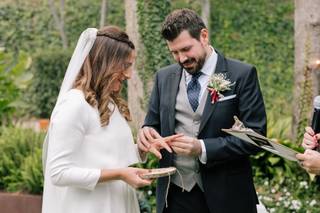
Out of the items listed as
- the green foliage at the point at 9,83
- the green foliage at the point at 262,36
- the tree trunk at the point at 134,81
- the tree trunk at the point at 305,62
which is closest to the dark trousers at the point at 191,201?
the tree trunk at the point at 305,62

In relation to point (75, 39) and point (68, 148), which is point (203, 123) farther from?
point (75, 39)

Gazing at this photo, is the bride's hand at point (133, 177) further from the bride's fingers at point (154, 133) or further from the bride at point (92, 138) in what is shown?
the bride's fingers at point (154, 133)

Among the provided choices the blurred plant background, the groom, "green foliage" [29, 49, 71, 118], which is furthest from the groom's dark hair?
"green foliage" [29, 49, 71, 118]

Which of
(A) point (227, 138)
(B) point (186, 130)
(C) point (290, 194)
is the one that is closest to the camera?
(A) point (227, 138)

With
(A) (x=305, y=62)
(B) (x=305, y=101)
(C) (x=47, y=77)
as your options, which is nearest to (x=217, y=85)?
(B) (x=305, y=101)

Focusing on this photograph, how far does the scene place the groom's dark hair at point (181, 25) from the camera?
4484mm

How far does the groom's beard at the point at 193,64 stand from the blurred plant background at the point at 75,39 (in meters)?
3.24

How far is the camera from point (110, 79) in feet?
14.1

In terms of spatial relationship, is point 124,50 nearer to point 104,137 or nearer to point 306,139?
point 104,137

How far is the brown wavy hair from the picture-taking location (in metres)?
4.29

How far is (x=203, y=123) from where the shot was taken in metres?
4.50

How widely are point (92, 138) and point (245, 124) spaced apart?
0.93m

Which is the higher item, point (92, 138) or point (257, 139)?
point (257, 139)

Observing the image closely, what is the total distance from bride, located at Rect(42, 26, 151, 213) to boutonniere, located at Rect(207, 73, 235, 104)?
1.68ft
